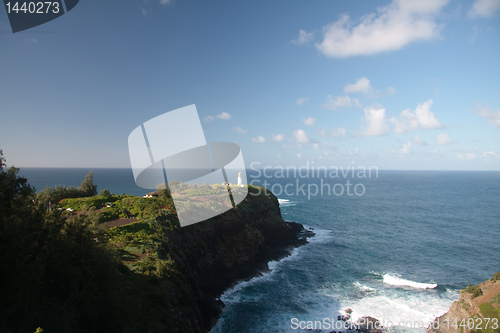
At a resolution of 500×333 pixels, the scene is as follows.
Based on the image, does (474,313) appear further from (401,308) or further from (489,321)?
(401,308)

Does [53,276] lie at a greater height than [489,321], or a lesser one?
greater

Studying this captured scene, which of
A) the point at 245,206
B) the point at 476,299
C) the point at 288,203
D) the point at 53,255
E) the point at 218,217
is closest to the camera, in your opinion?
the point at 53,255

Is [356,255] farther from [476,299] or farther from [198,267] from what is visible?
[198,267]

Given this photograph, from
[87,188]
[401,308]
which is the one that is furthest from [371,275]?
[87,188]

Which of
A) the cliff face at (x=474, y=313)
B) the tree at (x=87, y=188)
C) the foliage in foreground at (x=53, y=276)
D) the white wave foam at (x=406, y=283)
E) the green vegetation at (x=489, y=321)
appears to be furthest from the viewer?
the tree at (x=87, y=188)

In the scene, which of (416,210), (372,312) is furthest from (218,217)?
(416,210)

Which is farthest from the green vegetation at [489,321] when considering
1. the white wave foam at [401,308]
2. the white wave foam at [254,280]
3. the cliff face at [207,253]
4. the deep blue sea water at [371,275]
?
the cliff face at [207,253]

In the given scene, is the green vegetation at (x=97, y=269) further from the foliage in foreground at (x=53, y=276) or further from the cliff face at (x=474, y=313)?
the cliff face at (x=474, y=313)

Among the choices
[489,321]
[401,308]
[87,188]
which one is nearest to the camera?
[489,321]
